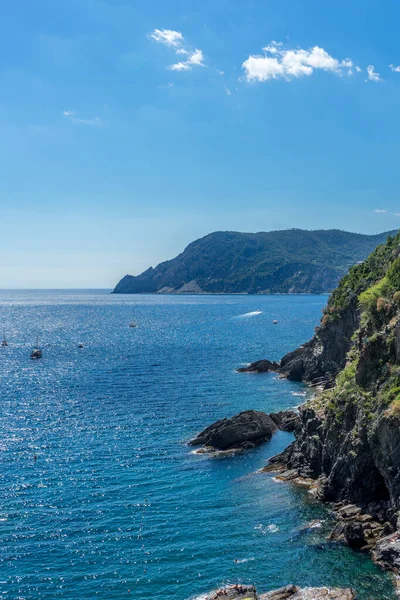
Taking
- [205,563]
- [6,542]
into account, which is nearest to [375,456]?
[205,563]

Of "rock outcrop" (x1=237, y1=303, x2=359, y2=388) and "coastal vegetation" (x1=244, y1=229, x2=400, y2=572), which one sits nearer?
"coastal vegetation" (x1=244, y1=229, x2=400, y2=572)

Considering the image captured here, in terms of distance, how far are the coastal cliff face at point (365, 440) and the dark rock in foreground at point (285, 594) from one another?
455 centimetres

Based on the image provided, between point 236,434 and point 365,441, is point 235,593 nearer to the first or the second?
point 365,441

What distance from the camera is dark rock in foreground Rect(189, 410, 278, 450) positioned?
2345 inches

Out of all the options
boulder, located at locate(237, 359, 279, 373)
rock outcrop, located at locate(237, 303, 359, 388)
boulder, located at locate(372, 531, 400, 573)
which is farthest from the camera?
boulder, located at locate(237, 359, 279, 373)

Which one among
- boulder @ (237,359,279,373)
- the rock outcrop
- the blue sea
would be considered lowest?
the blue sea

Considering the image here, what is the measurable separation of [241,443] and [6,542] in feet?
97.1

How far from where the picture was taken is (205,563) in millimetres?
35438

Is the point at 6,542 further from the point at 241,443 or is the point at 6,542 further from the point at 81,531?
the point at 241,443

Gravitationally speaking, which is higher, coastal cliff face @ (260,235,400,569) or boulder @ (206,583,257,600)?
coastal cliff face @ (260,235,400,569)

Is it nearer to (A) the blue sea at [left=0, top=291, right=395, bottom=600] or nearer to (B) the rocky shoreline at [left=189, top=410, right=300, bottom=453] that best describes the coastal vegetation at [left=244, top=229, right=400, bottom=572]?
(A) the blue sea at [left=0, top=291, right=395, bottom=600]

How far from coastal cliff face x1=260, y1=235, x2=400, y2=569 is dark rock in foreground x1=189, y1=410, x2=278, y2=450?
6480 millimetres

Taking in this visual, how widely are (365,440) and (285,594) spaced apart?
51.2ft

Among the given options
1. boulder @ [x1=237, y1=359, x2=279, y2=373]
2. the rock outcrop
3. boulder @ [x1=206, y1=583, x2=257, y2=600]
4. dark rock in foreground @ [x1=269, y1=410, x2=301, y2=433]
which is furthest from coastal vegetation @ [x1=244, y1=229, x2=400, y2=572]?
boulder @ [x1=237, y1=359, x2=279, y2=373]
